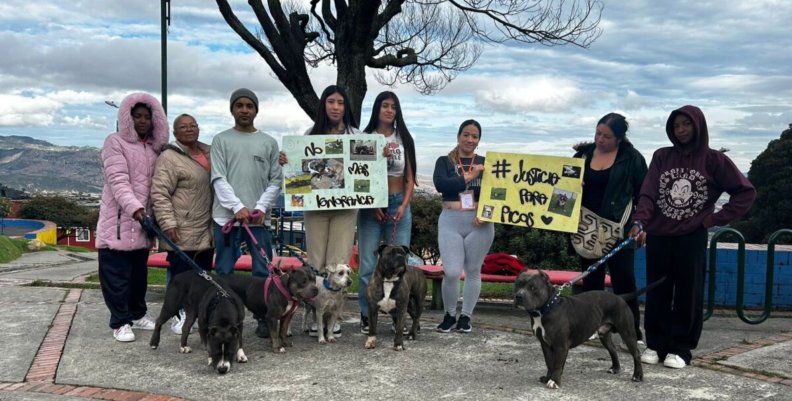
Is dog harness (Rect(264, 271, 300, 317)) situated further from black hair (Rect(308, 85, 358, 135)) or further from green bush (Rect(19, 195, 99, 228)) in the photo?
green bush (Rect(19, 195, 99, 228))

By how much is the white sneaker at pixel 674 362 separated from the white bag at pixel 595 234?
3.51 ft

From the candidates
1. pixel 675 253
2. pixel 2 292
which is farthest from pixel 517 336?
pixel 2 292

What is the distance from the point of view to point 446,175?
641cm

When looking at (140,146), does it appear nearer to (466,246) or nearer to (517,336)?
(466,246)

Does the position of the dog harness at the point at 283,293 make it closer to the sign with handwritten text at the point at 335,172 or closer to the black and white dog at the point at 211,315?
the black and white dog at the point at 211,315

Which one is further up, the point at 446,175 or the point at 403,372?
the point at 446,175

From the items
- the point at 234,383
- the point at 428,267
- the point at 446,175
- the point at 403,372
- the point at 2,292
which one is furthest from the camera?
the point at 2,292

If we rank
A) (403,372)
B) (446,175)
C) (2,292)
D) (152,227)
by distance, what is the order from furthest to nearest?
(2,292), (446,175), (152,227), (403,372)

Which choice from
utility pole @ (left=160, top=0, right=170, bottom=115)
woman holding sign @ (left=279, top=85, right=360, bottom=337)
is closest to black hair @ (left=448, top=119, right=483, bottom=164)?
woman holding sign @ (left=279, top=85, right=360, bottom=337)

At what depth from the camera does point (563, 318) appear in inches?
188

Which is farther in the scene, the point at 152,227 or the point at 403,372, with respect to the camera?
the point at 152,227

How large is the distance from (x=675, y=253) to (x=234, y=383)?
3819 mm

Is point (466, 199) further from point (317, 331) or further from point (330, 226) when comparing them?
point (317, 331)

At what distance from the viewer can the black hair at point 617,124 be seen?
5.81 metres
